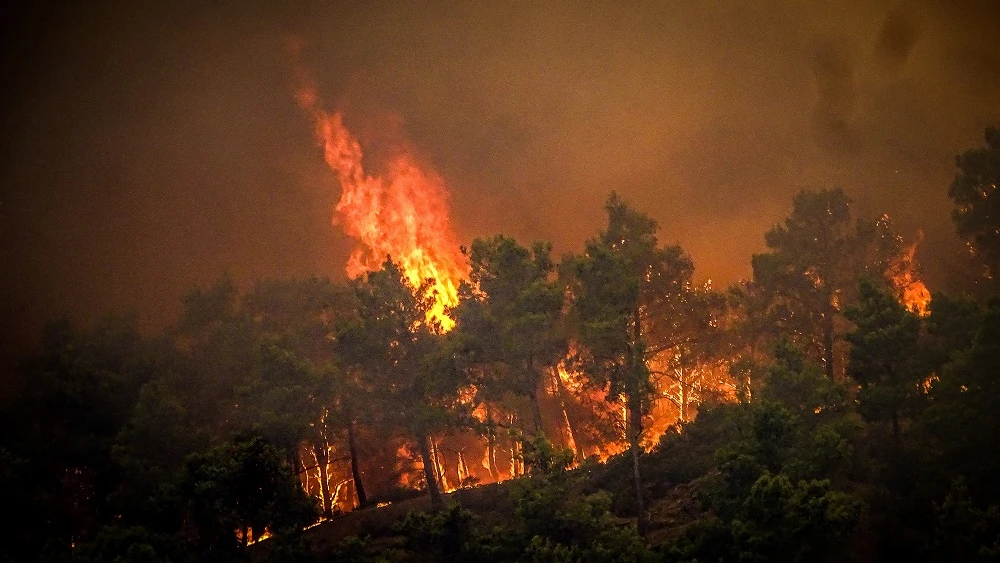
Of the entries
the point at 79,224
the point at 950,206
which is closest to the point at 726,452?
the point at 950,206

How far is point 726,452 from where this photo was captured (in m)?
18.3

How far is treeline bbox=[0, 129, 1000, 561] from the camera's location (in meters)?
17.9

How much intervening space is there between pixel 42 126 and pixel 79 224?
50650mm

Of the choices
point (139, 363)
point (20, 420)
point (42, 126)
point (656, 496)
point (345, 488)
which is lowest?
point (656, 496)

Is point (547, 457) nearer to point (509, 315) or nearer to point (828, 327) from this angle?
point (509, 315)

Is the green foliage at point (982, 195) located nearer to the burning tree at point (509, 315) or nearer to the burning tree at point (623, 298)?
the burning tree at point (623, 298)

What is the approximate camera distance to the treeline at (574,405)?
→ 1786cm

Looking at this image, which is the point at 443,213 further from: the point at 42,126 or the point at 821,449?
the point at 42,126

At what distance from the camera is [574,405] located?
1692 inches

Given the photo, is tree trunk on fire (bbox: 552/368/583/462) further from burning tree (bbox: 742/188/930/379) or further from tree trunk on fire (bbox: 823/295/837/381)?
tree trunk on fire (bbox: 823/295/837/381)

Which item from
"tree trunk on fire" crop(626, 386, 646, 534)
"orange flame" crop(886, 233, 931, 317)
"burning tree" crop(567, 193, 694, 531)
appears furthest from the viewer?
"orange flame" crop(886, 233, 931, 317)

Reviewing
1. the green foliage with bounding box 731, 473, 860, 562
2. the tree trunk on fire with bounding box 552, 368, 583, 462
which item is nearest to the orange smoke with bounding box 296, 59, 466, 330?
the tree trunk on fire with bounding box 552, 368, 583, 462

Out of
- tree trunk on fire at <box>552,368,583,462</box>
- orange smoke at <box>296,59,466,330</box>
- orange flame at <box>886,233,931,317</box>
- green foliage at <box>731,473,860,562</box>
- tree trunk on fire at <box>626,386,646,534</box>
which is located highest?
orange smoke at <box>296,59,466,330</box>

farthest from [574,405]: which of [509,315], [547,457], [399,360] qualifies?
[547,457]
